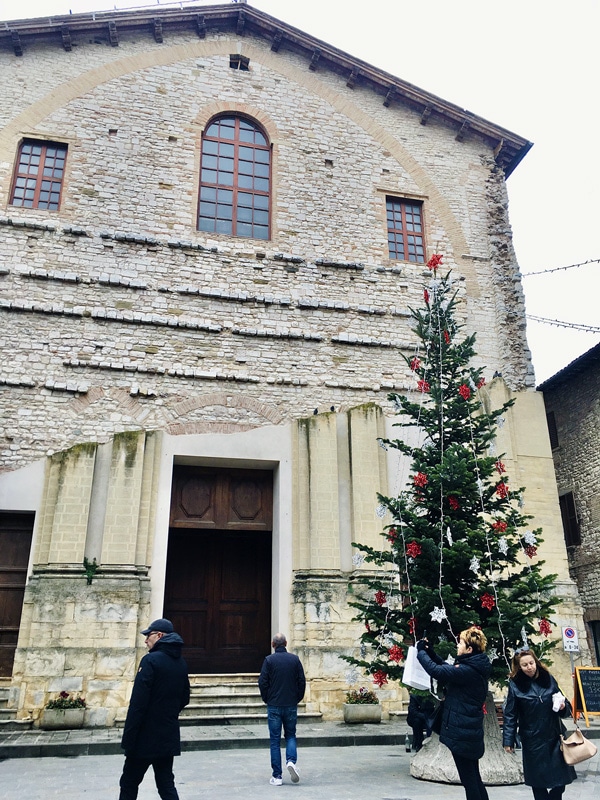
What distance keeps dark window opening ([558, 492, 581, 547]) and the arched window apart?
36.3 feet

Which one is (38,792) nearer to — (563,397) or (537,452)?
(537,452)

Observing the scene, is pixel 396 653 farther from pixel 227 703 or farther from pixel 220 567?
pixel 220 567

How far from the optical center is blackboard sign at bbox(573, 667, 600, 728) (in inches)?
428

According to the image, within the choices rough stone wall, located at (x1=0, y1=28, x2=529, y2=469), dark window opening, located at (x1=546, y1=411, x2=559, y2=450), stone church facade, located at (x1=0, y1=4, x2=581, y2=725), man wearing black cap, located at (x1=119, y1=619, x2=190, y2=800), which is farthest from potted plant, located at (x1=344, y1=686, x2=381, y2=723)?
dark window opening, located at (x1=546, y1=411, x2=559, y2=450)

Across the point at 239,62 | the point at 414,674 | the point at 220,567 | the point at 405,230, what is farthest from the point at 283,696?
the point at 239,62

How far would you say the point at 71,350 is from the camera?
39.9 feet

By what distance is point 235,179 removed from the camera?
576 inches

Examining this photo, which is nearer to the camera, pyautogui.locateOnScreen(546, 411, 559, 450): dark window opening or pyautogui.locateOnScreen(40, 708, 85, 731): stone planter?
pyautogui.locateOnScreen(40, 708, 85, 731): stone planter

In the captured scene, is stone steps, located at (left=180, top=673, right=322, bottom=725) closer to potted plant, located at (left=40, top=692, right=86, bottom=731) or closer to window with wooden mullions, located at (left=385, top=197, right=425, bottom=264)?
potted plant, located at (left=40, top=692, right=86, bottom=731)

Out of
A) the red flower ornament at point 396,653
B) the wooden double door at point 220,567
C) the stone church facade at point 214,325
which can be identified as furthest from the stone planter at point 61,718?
the red flower ornament at point 396,653

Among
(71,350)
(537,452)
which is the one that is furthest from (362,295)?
(71,350)

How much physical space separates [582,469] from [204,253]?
11.7m

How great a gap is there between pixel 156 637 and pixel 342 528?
7024 mm

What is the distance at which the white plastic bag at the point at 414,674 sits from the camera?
19.0 ft
